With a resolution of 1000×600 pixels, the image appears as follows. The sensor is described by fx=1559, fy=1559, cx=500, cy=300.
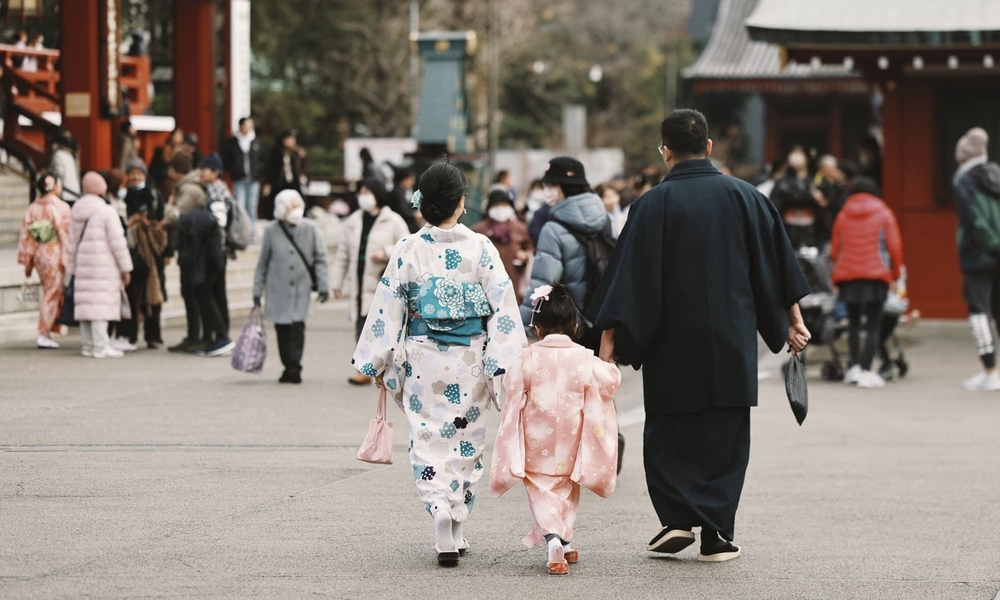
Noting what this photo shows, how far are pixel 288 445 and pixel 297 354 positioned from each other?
3.44 meters

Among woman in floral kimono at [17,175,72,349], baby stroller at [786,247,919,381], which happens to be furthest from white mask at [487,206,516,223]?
woman in floral kimono at [17,175,72,349]

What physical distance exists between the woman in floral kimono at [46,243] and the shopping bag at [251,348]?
287cm

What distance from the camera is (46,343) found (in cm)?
1511

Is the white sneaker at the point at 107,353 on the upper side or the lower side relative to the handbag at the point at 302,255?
lower

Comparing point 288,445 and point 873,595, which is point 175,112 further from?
point 873,595

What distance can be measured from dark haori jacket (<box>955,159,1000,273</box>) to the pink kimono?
25.5ft

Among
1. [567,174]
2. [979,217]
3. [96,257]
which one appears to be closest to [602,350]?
[567,174]

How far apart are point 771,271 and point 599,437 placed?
109 cm

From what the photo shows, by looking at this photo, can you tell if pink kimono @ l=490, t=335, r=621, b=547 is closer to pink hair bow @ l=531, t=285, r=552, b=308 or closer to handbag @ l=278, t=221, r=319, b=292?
pink hair bow @ l=531, t=285, r=552, b=308

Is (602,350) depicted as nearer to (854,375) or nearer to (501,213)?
(501,213)

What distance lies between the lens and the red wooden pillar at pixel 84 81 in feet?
70.2

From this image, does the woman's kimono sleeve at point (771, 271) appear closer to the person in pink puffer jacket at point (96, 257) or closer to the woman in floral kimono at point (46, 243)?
the person in pink puffer jacket at point (96, 257)

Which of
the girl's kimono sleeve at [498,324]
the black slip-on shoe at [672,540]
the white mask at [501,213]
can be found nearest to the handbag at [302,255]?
the white mask at [501,213]

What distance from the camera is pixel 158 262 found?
15.6m
